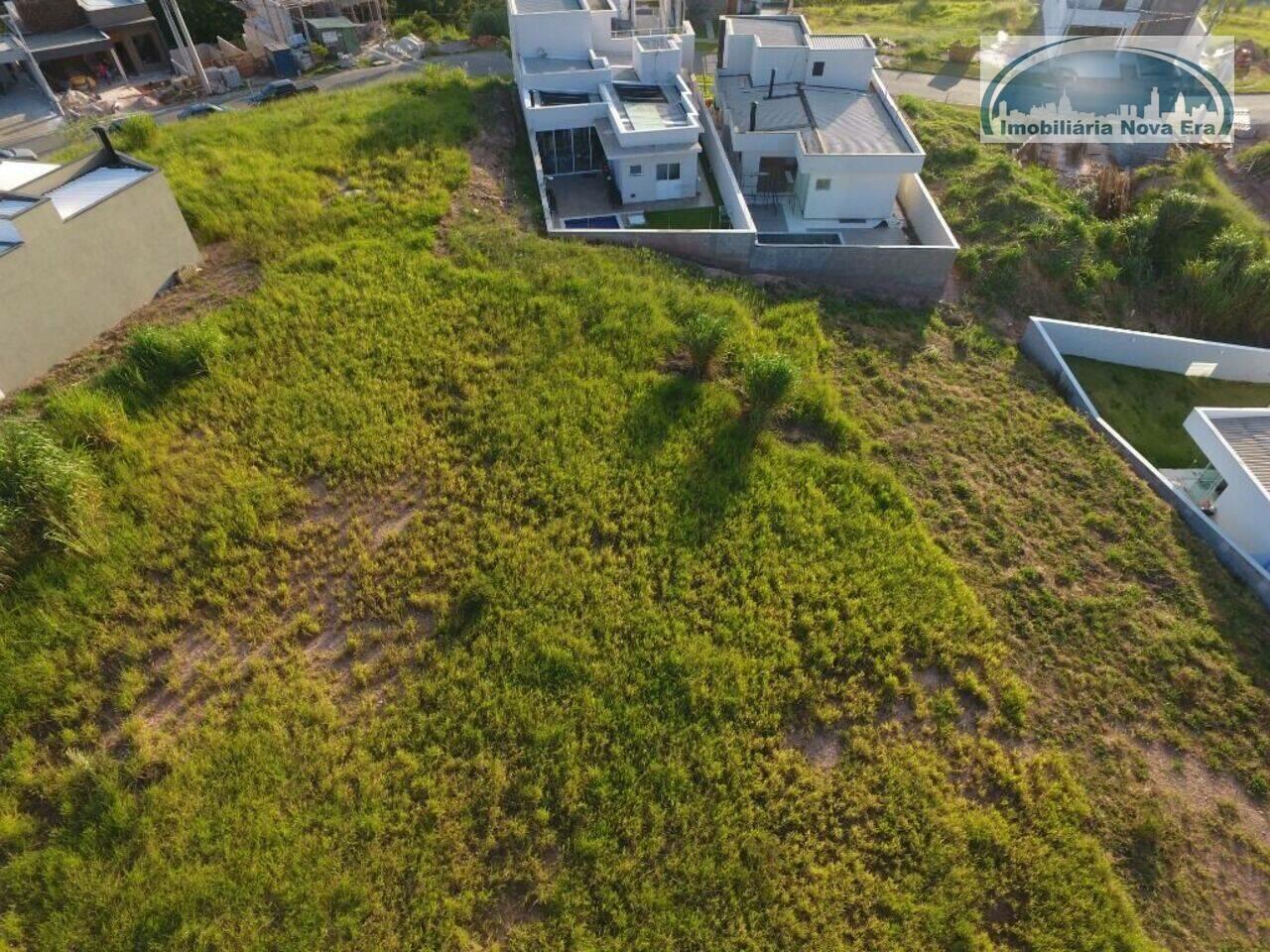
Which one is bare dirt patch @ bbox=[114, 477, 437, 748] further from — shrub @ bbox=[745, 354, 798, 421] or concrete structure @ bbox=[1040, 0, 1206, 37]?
concrete structure @ bbox=[1040, 0, 1206, 37]

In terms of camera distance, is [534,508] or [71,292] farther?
[71,292]

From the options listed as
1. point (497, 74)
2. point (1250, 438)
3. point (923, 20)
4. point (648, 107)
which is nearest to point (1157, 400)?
point (1250, 438)

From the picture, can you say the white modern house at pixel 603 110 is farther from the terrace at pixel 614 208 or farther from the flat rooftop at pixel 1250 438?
the flat rooftop at pixel 1250 438

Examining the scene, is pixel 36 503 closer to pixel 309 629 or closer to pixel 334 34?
pixel 309 629

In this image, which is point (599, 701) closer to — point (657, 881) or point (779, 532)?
point (657, 881)

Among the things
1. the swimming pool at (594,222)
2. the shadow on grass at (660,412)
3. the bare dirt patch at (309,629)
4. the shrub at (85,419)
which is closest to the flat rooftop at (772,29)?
the swimming pool at (594,222)

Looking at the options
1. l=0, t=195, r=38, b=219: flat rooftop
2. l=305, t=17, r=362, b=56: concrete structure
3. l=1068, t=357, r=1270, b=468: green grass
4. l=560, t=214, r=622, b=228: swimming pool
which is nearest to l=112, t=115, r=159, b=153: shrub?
l=0, t=195, r=38, b=219: flat rooftop

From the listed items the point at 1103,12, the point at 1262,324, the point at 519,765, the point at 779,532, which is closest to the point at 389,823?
the point at 519,765
